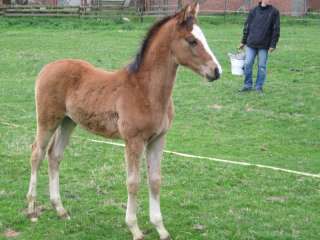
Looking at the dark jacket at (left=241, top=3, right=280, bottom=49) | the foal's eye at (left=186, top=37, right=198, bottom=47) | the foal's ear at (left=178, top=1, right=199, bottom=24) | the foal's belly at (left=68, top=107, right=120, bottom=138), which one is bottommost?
the foal's belly at (left=68, top=107, right=120, bottom=138)

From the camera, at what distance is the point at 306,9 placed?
4100 cm

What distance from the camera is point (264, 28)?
1348cm

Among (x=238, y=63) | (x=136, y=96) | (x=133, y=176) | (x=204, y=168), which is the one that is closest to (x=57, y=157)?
(x=133, y=176)

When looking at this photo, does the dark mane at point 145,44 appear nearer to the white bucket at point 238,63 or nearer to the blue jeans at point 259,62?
the blue jeans at point 259,62

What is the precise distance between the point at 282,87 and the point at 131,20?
20.2 m

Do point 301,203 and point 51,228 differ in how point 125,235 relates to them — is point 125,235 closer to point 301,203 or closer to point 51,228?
point 51,228

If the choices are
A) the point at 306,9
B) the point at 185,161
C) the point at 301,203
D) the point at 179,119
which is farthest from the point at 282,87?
the point at 306,9

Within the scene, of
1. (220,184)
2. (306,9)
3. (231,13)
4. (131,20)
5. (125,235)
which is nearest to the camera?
(125,235)

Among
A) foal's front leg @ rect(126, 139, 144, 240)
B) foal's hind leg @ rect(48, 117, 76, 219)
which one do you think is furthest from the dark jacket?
foal's front leg @ rect(126, 139, 144, 240)

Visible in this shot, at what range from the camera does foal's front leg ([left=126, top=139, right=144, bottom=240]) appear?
18.5 ft

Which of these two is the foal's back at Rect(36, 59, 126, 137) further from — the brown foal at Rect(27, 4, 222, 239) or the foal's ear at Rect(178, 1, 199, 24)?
the foal's ear at Rect(178, 1, 199, 24)

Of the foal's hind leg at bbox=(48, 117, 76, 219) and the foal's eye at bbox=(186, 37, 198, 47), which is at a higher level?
the foal's eye at bbox=(186, 37, 198, 47)

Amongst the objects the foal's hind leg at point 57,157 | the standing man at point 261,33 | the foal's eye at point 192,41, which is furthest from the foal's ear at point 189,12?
the standing man at point 261,33

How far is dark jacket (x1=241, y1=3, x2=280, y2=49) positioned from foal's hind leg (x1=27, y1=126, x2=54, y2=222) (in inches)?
319
